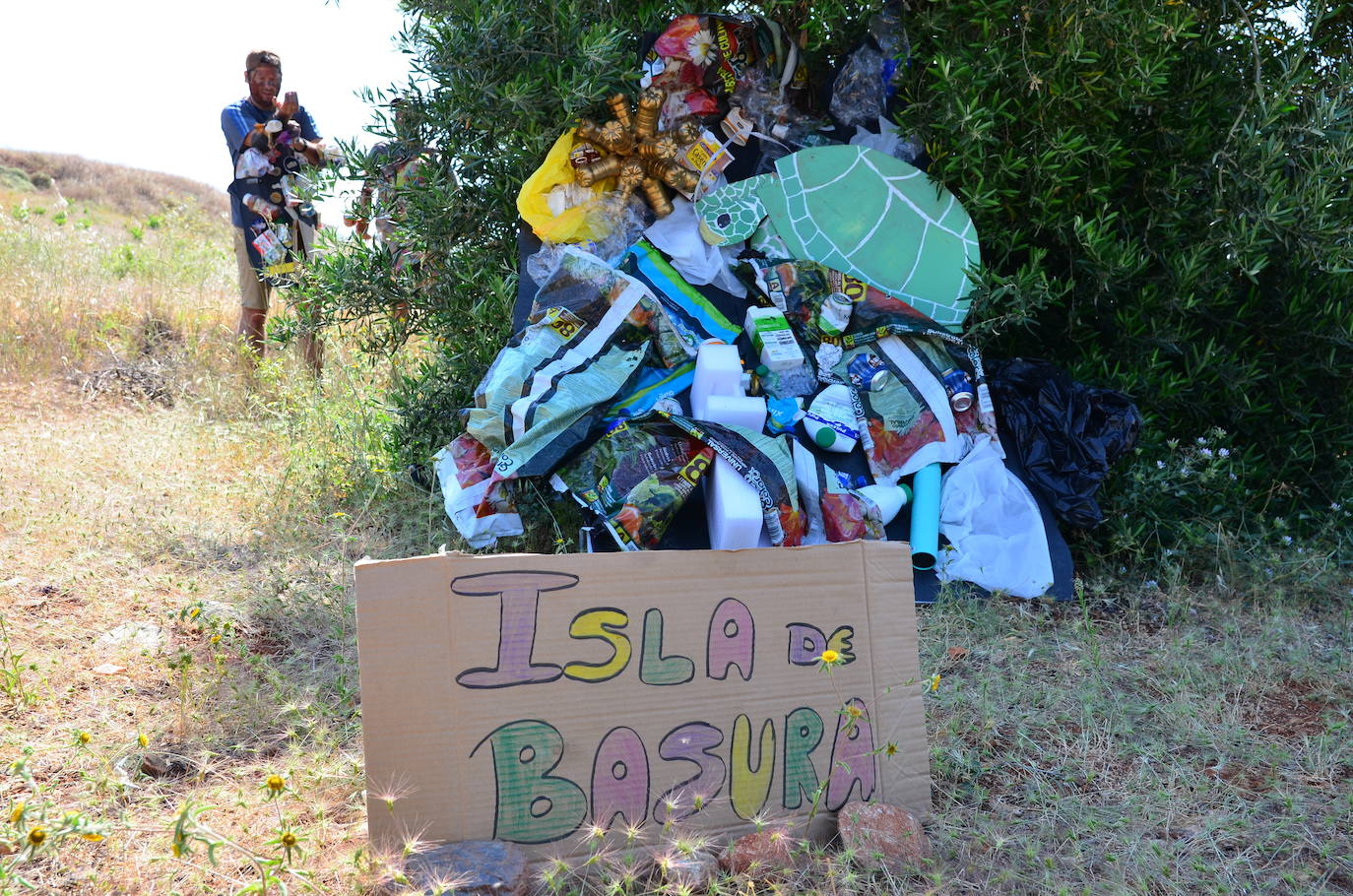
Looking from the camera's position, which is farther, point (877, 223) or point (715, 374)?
point (877, 223)

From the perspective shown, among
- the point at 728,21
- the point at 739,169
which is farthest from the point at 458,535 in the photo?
the point at 728,21

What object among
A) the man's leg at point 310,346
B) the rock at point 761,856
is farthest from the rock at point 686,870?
the man's leg at point 310,346

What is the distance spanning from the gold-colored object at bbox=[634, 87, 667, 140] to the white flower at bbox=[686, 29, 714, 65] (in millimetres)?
179

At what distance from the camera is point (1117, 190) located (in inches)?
158

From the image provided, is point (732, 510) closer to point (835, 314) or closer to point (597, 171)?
point (835, 314)

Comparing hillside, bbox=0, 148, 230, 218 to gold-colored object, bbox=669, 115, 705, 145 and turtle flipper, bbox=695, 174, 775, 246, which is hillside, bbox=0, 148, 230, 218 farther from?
turtle flipper, bbox=695, 174, 775, 246

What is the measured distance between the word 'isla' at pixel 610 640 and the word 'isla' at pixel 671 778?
0.32ft

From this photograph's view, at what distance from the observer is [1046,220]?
3818 mm

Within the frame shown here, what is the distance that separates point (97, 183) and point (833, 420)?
1665 cm

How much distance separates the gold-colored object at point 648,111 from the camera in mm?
3885

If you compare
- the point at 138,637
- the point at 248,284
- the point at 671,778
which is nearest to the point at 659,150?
the point at 138,637

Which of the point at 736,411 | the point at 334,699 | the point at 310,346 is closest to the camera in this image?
the point at 334,699

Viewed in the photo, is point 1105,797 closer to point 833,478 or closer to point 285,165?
point 833,478

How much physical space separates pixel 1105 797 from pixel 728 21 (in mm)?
3026
